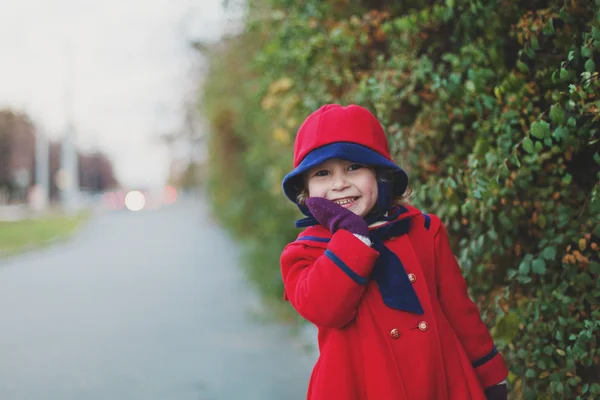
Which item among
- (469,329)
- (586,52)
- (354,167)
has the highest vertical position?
(586,52)

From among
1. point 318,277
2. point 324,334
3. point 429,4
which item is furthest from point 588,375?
point 429,4

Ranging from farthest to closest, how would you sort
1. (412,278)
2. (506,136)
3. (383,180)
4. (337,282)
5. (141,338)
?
(141,338)
(506,136)
(383,180)
(412,278)
(337,282)

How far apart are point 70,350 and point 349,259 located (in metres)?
4.74

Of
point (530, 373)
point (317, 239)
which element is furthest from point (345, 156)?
point (530, 373)

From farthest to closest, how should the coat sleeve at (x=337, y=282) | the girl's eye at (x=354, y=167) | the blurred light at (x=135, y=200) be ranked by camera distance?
1. the blurred light at (x=135, y=200)
2. the girl's eye at (x=354, y=167)
3. the coat sleeve at (x=337, y=282)

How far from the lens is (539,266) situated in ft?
8.29

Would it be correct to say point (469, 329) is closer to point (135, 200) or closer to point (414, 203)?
point (414, 203)

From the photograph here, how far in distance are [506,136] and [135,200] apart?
1629 inches

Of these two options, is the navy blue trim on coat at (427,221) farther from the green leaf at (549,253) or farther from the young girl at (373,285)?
the green leaf at (549,253)

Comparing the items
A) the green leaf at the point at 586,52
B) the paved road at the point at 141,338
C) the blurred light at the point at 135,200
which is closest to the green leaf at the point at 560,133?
the green leaf at the point at 586,52

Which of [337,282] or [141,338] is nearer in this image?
[337,282]

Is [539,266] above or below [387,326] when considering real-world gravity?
above

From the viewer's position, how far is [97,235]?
20.5 meters

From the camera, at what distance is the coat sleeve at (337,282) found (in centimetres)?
191
